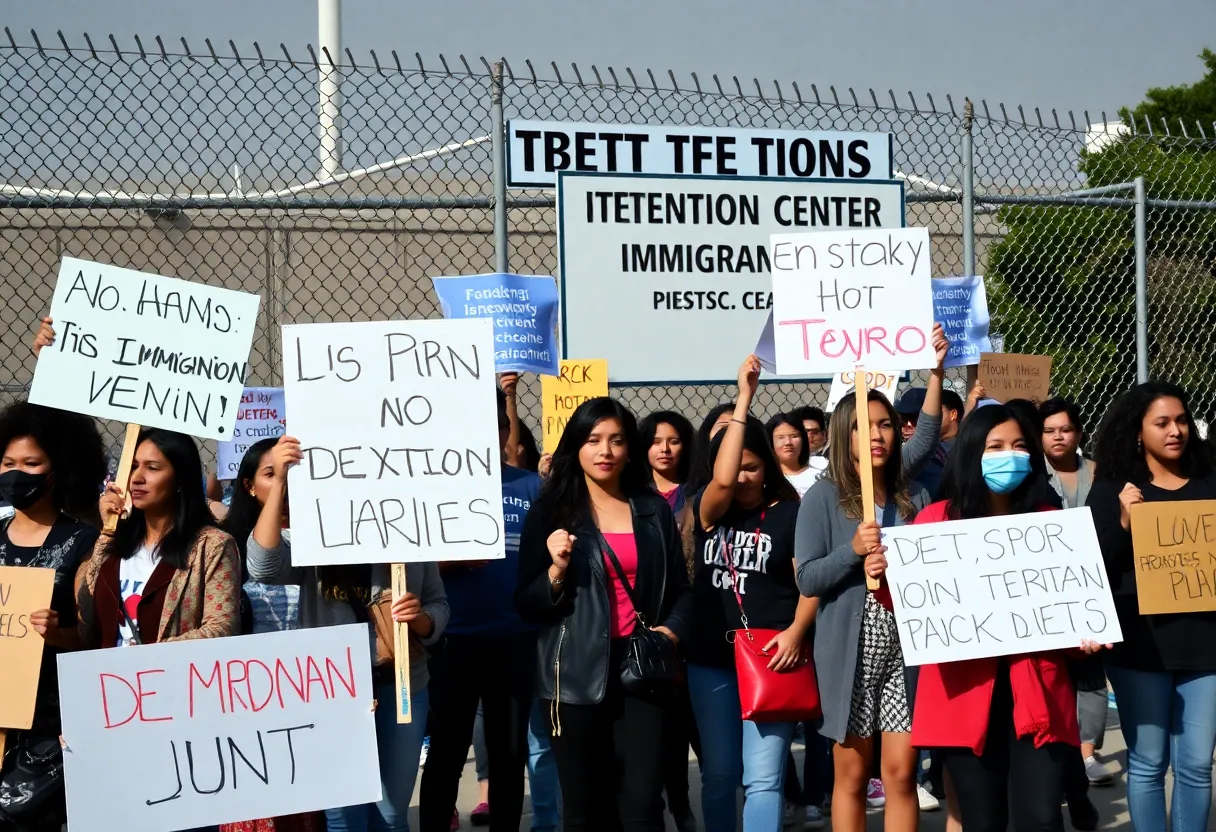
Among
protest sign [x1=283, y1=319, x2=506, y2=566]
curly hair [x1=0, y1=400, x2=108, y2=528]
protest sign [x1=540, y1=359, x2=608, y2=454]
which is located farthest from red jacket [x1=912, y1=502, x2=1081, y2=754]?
curly hair [x1=0, y1=400, x2=108, y2=528]

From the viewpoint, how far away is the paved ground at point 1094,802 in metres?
5.99

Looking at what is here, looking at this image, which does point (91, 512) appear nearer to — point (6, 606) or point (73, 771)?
point (6, 606)

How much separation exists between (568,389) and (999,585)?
2309 millimetres

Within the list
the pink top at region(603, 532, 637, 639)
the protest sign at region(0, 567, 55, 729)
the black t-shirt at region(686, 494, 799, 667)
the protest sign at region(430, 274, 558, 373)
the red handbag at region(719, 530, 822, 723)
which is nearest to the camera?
the protest sign at region(0, 567, 55, 729)

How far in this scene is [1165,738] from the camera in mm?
4816

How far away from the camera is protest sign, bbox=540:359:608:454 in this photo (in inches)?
236

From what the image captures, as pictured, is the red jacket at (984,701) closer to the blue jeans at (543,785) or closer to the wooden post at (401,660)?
the wooden post at (401,660)

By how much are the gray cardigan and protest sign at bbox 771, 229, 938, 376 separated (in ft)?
1.57

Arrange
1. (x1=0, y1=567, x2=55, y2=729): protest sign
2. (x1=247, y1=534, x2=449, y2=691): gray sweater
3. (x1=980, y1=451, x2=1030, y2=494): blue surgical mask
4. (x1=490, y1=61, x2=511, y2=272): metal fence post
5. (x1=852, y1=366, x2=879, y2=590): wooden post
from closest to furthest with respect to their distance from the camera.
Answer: (x1=0, y1=567, x2=55, y2=729): protest sign
(x1=247, y1=534, x2=449, y2=691): gray sweater
(x1=980, y1=451, x2=1030, y2=494): blue surgical mask
(x1=852, y1=366, x2=879, y2=590): wooden post
(x1=490, y1=61, x2=511, y2=272): metal fence post

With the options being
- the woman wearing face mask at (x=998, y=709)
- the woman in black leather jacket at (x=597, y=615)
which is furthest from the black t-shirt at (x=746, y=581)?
the woman wearing face mask at (x=998, y=709)

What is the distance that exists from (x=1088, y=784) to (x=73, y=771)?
4444mm

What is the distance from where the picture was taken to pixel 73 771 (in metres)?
3.81

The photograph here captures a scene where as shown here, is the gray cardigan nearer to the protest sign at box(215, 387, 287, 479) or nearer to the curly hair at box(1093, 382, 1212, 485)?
the curly hair at box(1093, 382, 1212, 485)

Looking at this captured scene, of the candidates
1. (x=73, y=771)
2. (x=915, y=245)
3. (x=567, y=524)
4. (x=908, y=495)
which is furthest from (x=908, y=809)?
(x=73, y=771)
